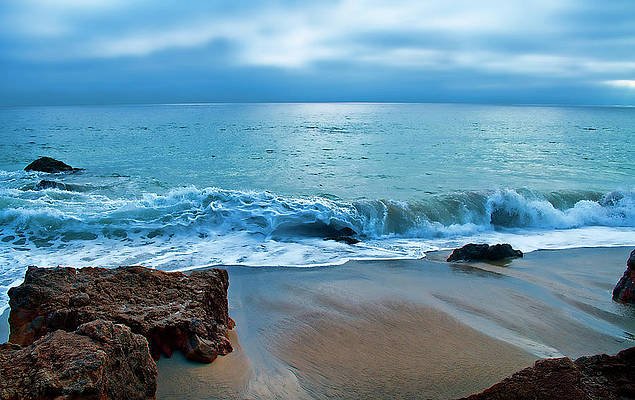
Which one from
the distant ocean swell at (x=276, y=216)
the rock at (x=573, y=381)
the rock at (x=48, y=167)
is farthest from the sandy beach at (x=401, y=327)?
the rock at (x=48, y=167)

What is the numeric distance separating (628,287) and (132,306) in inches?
244

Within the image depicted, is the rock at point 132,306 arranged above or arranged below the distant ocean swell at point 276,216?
above

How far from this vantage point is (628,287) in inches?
247

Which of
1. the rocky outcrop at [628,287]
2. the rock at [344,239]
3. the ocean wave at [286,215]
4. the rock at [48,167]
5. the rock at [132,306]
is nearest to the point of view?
the rock at [132,306]

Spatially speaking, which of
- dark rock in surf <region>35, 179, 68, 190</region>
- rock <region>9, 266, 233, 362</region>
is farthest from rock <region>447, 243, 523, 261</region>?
dark rock in surf <region>35, 179, 68, 190</region>

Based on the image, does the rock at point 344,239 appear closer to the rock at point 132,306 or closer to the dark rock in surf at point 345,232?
the dark rock in surf at point 345,232

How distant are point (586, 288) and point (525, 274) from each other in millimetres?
902

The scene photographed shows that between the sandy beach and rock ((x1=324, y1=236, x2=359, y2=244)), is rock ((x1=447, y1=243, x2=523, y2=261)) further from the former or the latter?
rock ((x1=324, y1=236, x2=359, y2=244))

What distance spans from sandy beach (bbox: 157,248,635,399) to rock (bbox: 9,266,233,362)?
22 centimetres

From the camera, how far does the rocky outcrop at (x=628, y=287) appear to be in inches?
244

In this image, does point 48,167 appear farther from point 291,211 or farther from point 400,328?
point 400,328

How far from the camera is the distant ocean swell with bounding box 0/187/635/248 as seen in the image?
1007 cm

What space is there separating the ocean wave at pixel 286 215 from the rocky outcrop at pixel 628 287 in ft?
14.8

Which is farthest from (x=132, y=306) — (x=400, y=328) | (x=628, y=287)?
(x=628, y=287)
